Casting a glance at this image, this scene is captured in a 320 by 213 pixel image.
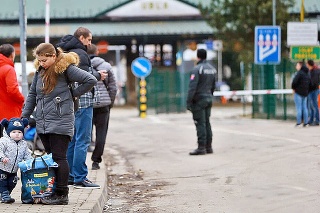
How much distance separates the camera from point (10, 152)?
10.2 meters

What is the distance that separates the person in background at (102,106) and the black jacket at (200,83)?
123 inches

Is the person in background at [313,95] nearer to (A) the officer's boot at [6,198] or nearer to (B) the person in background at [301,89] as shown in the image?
(B) the person in background at [301,89]

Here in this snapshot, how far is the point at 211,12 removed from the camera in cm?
3981

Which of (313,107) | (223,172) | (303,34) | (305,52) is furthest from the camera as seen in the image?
(305,52)

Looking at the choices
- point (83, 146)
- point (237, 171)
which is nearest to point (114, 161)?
point (237, 171)

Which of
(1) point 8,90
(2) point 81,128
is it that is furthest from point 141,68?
(2) point 81,128

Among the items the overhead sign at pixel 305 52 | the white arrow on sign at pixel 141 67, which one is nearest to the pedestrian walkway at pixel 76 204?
the overhead sign at pixel 305 52

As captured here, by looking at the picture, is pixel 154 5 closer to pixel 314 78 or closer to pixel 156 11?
pixel 156 11

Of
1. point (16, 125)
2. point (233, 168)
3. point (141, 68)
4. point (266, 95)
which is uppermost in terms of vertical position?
point (16, 125)

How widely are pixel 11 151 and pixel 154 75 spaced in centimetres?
2816

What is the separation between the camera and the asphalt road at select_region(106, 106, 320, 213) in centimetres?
1094

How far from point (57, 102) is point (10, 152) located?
71cm

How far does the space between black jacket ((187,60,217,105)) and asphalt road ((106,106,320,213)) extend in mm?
1032

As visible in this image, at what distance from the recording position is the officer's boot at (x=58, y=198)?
33.2 feet
